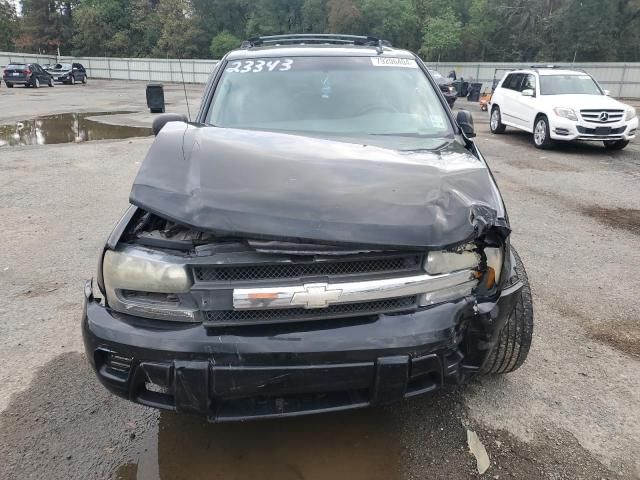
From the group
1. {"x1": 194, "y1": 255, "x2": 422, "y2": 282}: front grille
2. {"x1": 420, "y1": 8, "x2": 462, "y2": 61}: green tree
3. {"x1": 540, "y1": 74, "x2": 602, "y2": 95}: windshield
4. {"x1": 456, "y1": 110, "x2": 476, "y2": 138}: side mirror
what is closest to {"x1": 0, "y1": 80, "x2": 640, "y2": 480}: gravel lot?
{"x1": 194, "y1": 255, "x2": 422, "y2": 282}: front grille

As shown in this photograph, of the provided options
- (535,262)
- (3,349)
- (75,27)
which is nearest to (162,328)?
(3,349)

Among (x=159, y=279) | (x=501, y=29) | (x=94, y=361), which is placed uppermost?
(x=501, y=29)

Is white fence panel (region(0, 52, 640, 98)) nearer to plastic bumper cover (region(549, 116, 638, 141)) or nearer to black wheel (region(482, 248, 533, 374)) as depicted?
plastic bumper cover (region(549, 116, 638, 141))

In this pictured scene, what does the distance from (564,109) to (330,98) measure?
8191mm

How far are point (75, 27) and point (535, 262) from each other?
75.8m

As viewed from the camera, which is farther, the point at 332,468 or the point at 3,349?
the point at 3,349

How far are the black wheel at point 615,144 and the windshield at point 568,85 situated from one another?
110 centimetres

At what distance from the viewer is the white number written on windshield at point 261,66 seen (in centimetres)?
361

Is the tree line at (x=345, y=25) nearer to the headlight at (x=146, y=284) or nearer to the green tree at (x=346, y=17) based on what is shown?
the green tree at (x=346, y=17)

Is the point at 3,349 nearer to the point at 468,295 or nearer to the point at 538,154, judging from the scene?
the point at 468,295

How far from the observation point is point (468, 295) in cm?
203

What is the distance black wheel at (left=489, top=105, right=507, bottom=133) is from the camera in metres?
12.9

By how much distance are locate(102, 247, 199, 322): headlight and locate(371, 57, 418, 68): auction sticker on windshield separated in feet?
8.15

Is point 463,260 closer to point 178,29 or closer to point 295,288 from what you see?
point 295,288
